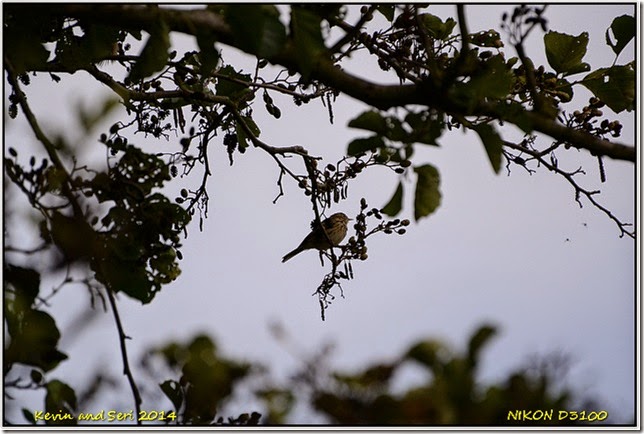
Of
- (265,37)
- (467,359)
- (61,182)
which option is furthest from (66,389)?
(467,359)

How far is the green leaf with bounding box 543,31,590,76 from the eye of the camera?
4.77 meters

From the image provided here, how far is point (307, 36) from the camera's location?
370cm

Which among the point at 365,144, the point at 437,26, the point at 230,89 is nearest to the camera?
the point at 365,144

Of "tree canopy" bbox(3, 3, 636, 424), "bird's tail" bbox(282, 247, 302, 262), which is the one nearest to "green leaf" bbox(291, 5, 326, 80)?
"tree canopy" bbox(3, 3, 636, 424)

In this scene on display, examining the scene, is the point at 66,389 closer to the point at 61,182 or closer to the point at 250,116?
the point at 61,182

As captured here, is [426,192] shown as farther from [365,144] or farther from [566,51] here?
[566,51]

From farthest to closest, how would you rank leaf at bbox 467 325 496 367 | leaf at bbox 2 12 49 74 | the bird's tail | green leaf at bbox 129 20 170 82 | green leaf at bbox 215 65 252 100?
the bird's tail → green leaf at bbox 215 65 252 100 → leaf at bbox 2 12 49 74 → green leaf at bbox 129 20 170 82 → leaf at bbox 467 325 496 367

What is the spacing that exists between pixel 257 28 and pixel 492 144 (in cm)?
111

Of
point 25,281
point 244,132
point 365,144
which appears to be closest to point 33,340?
point 25,281

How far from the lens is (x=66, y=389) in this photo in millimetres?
3854

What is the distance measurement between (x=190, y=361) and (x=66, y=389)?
1.34m

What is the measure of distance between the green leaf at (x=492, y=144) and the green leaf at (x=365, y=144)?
0.44m

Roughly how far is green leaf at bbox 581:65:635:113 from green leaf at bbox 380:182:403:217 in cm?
164

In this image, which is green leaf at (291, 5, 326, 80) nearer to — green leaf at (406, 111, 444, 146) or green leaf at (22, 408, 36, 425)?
green leaf at (406, 111, 444, 146)
